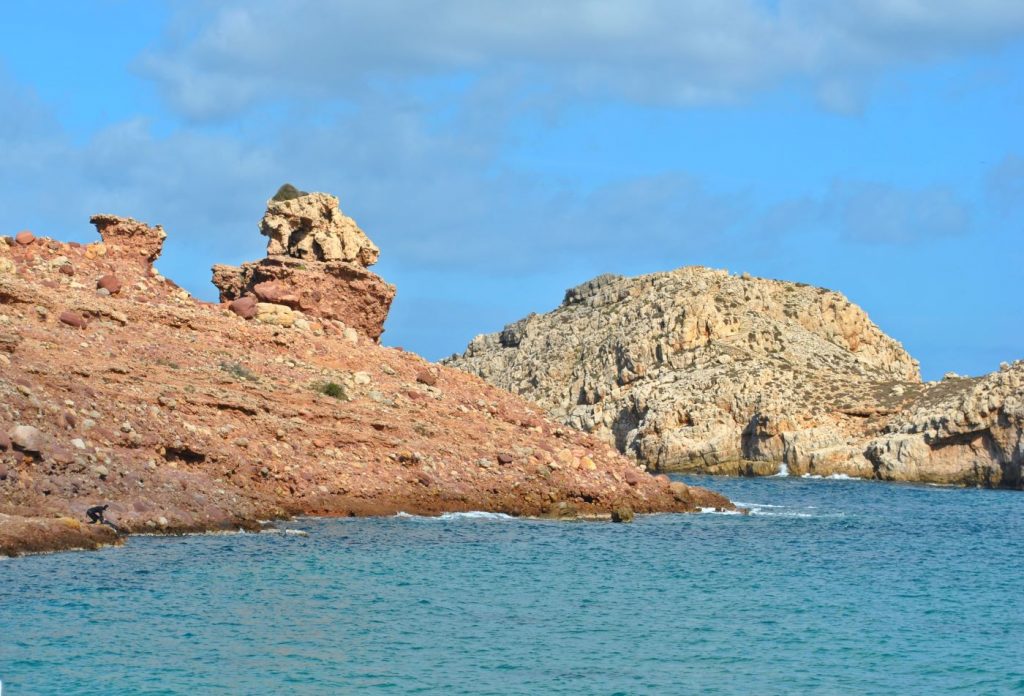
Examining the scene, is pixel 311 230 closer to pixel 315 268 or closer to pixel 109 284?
pixel 315 268

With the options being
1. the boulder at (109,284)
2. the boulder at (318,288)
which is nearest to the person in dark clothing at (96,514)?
the boulder at (109,284)

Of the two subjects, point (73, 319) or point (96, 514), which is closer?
point (96, 514)

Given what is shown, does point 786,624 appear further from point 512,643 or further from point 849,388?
point 849,388

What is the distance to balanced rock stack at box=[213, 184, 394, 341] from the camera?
5184 cm

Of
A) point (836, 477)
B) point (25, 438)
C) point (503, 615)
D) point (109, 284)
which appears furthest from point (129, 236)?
point (836, 477)

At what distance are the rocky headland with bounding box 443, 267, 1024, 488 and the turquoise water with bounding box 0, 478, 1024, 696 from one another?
1815 inches

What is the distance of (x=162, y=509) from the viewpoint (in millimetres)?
35281

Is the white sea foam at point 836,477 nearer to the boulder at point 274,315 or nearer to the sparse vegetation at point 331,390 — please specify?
the boulder at point 274,315

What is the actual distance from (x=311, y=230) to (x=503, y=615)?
28609 mm

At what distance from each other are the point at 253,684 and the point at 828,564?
69.1 feet

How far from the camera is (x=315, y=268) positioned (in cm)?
5222

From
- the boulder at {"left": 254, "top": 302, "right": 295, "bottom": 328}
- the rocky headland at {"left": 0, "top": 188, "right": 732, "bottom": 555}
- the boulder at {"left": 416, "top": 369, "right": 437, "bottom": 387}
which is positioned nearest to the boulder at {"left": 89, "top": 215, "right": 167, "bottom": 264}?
the rocky headland at {"left": 0, "top": 188, "right": 732, "bottom": 555}

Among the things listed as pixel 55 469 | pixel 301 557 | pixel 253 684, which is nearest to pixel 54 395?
pixel 55 469

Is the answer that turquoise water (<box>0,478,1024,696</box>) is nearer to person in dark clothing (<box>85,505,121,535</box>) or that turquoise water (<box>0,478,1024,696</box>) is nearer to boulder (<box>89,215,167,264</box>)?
person in dark clothing (<box>85,505,121,535</box>)
